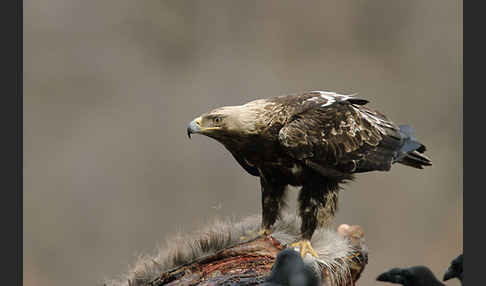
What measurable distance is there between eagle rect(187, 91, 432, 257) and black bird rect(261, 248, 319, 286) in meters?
0.38

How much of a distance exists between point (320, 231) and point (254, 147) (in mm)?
441

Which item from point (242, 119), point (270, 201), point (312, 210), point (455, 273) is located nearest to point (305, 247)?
point (312, 210)

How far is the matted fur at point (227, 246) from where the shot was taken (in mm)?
2203

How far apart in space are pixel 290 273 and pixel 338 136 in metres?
0.64

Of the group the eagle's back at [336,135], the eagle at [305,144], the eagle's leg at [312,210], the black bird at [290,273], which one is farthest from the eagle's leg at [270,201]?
the black bird at [290,273]

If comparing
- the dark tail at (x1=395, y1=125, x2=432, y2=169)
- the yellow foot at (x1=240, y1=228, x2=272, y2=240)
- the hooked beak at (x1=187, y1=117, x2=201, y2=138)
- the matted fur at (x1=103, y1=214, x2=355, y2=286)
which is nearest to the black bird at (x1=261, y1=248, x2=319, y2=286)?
the matted fur at (x1=103, y1=214, x2=355, y2=286)

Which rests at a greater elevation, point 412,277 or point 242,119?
point 242,119

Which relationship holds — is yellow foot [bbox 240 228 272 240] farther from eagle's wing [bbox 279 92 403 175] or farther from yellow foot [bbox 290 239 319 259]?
eagle's wing [bbox 279 92 403 175]

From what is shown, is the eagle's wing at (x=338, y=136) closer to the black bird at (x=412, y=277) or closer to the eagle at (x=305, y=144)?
the eagle at (x=305, y=144)

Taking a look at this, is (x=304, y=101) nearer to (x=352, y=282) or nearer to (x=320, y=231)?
(x=320, y=231)

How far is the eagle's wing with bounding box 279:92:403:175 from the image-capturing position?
229 cm

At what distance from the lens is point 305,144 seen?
A: 89.6 inches

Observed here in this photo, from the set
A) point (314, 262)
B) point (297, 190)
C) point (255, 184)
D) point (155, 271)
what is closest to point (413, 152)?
point (297, 190)

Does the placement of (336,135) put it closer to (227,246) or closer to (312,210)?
(312,210)
